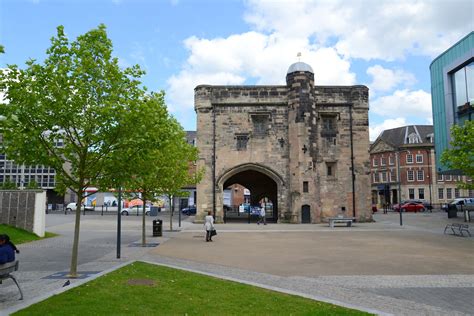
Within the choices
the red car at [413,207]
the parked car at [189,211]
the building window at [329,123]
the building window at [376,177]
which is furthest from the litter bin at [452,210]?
the building window at [376,177]

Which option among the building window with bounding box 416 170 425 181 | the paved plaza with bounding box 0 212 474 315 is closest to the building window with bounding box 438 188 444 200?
the building window with bounding box 416 170 425 181

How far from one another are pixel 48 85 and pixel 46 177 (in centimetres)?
7417

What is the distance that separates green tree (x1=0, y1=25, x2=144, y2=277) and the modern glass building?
91.4 feet

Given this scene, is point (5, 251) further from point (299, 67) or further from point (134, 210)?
point (134, 210)

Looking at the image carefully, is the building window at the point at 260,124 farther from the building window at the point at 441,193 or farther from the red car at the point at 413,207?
the building window at the point at 441,193

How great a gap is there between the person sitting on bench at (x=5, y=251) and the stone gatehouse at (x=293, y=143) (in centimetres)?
2596

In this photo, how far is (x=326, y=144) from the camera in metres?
36.1

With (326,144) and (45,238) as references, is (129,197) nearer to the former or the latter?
(45,238)

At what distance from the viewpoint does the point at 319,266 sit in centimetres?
1246

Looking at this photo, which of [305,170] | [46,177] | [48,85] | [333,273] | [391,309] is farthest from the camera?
[46,177]

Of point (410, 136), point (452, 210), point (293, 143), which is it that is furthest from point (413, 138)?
point (293, 143)

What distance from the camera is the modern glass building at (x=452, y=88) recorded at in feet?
103

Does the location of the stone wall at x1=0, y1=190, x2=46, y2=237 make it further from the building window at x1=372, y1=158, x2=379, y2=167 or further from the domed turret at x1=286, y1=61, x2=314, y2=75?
the building window at x1=372, y1=158, x2=379, y2=167

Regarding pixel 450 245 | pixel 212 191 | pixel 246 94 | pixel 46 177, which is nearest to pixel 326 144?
pixel 246 94
